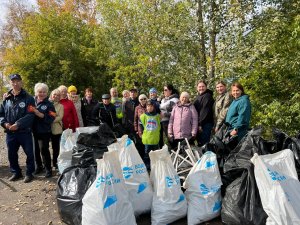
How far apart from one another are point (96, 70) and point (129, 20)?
5.10 metres

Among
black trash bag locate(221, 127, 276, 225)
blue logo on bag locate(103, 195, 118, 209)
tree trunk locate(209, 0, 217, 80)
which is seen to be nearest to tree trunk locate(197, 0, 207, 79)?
tree trunk locate(209, 0, 217, 80)

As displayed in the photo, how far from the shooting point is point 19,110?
4828 millimetres

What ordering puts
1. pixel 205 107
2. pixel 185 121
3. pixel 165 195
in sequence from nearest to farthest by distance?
pixel 165 195 < pixel 185 121 < pixel 205 107

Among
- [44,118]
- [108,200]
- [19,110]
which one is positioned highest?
[19,110]

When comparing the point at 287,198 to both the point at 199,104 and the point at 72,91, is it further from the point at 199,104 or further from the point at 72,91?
the point at 72,91

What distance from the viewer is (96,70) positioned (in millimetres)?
17625

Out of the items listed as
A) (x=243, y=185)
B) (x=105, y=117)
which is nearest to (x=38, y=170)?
(x=105, y=117)

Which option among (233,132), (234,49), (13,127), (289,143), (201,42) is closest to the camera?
(289,143)

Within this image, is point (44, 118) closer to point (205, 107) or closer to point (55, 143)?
point (55, 143)

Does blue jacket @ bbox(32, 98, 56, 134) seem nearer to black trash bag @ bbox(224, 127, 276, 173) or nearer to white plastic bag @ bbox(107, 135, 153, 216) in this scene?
white plastic bag @ bbox(107, 135, 153, 216)

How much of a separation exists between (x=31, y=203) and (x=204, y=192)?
243 centimetres

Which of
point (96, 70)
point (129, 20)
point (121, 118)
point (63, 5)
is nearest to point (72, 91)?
point (121, 118)

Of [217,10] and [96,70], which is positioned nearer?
[217,10]

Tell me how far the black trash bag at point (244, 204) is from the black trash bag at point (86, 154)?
6.21 ft
